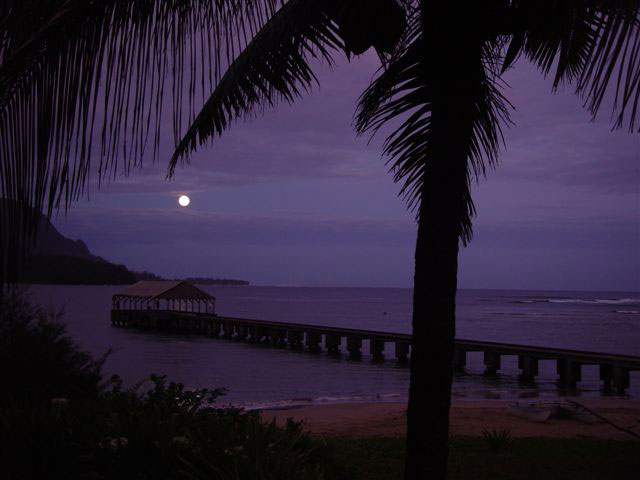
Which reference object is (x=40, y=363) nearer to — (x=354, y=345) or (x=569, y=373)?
(x=569, y=373)

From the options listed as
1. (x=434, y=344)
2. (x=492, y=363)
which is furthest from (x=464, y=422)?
(x=492, y=363)

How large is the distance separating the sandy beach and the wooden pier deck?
22.6ft

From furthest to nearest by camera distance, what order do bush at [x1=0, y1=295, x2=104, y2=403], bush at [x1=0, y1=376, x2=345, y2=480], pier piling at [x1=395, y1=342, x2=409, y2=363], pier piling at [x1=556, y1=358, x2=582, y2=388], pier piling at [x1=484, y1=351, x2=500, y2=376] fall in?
1. pier piling at [x1=395, y1=342, x2=409, y2=363]
2. pier piling at [x1=484, y1=351, x2=500, y2=376]
3. pier piling at [x1=556, y1=358, x2=582, y2=388]
4. bush at [x1=0, y1=295, x2=104, y2=403]
5. bush at [x1=0, y1=376, x2=345, y2=480]

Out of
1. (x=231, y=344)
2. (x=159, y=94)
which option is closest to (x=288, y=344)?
(x=231, y=344)

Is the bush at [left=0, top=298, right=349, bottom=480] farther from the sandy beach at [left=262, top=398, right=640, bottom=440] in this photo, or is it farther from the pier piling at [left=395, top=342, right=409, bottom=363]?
the pier piling at [left=395, top=342, right=409, bottom=363]

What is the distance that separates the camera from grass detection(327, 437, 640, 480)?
9031mm

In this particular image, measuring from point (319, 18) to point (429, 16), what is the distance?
32.2 inches

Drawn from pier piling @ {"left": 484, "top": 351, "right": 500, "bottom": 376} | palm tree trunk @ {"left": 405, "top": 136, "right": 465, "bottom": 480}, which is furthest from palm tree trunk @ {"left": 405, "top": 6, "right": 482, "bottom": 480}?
pier piling @ {"left": 484, "top": 351, "right": 500, "bottom": 376}

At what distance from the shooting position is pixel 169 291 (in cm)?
6128

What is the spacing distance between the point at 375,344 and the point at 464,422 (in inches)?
1046

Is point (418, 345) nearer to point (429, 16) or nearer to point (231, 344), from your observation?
point (429, 16)

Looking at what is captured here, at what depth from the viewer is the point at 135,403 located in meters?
5.91

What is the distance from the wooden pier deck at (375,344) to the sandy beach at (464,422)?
22.6 feet

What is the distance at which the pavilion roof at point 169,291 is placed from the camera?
61.4 m
